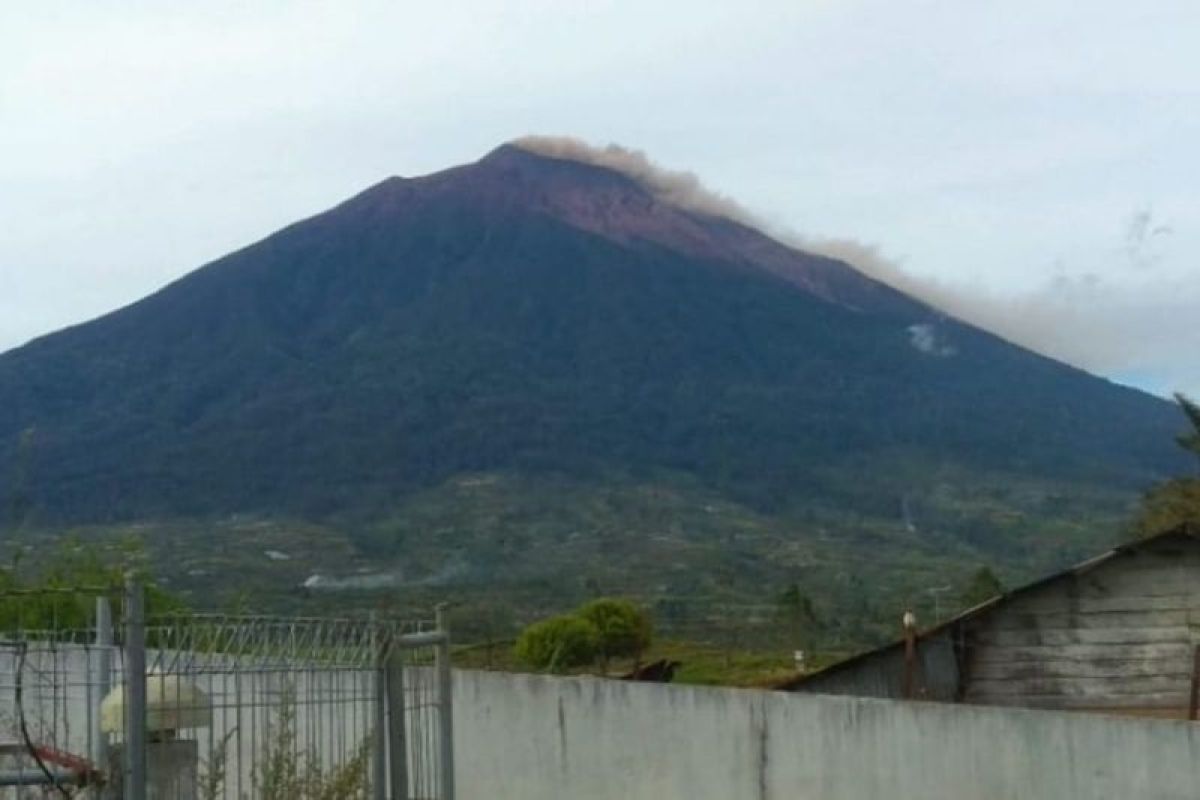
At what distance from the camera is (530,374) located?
356ft

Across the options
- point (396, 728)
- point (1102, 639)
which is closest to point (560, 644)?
point (1102, 639)

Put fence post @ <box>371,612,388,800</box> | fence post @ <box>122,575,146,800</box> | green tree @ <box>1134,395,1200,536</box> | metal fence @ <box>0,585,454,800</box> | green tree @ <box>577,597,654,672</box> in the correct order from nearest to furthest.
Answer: fence post @ <box>122,575,146,800</box>, metal fence @ <box>0,585,454,800</box>, fence post @ <box>371,612,388,800</box>, green tree @ <box>1134,395,1200,536</box>, green tree @ <box>577,597,654,672</box>

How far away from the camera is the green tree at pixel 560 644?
31.3 metres

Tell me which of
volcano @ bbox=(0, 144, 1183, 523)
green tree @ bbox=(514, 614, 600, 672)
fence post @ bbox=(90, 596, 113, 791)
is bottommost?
fence post @ bbox=(90, 596, 113, 791)

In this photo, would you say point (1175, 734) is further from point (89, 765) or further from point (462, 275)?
point (462, 275)

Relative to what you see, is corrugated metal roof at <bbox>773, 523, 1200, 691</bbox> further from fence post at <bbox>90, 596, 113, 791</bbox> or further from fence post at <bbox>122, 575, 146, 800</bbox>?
fence post at <bbox>122, 575, 146, 800</bbox>

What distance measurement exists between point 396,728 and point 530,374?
100599mm

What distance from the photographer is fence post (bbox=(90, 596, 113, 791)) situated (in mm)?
7020

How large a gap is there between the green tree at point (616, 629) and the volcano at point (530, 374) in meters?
35.9

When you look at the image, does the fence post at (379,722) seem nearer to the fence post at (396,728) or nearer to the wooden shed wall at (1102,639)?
the fence post at (396,728)

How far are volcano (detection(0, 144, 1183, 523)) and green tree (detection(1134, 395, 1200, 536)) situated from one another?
42.0 metres

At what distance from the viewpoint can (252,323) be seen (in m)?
117

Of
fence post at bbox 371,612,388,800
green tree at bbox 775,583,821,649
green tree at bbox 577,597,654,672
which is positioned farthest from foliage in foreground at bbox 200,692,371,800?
Answer: green tree at bbox 775,583,821,649

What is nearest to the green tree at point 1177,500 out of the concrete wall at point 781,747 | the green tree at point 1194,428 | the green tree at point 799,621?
the green tree at point 1194,428
